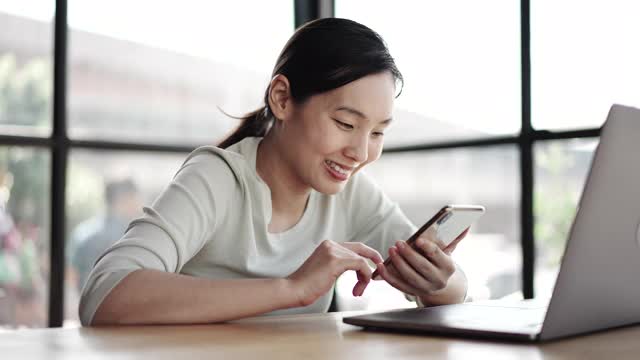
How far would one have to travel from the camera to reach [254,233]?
5.54 ft

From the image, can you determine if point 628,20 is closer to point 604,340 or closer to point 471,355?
point 604,340

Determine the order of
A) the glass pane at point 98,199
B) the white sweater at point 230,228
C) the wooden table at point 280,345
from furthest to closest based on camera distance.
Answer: the glass pane at point 98,199 < the white sweater at point 230,228 < the wooden table at point 280,345

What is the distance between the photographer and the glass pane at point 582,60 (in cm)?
238

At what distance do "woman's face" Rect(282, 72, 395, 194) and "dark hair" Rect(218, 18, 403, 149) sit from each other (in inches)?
0.7

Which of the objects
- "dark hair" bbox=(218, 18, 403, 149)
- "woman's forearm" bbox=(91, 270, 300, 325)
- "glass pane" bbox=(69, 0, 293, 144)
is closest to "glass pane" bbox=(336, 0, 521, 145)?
"glass pane" bbox=(69, 0, 293, 144)

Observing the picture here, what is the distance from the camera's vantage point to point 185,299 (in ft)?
4.02

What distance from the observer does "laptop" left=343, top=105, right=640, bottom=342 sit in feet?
2.98

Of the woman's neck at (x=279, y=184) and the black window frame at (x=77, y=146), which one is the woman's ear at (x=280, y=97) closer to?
the woman's neck at (x=279, y=184)

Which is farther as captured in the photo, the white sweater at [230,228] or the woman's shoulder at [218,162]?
the woman's shoulder at [218,162]

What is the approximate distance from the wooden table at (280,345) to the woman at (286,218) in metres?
0.11

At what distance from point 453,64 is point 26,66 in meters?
1.49

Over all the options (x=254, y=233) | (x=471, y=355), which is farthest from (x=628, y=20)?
(x=471, y=355)

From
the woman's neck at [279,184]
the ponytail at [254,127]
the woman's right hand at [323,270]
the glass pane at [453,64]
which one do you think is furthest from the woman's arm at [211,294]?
the glass pane at [453,64]

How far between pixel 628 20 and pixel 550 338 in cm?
167
